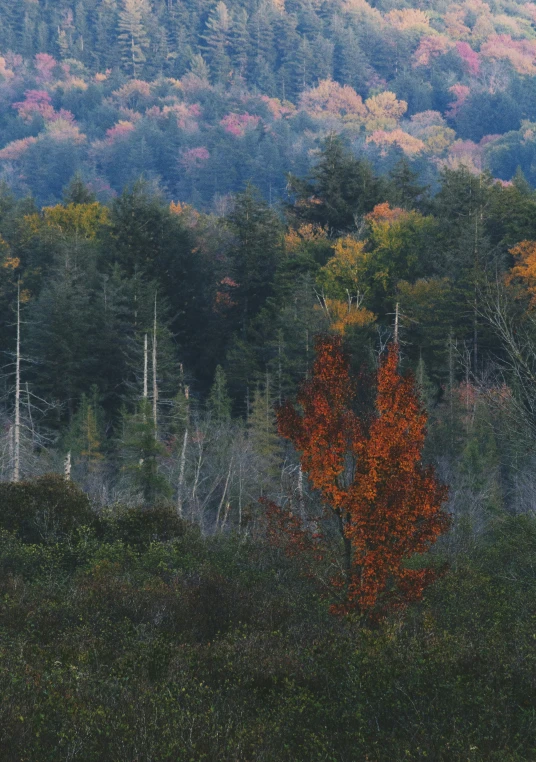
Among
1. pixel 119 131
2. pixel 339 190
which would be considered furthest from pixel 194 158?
pixel 339 190

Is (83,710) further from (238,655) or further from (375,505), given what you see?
(375,505)

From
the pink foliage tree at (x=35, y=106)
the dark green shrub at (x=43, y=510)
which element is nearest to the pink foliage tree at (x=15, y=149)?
the pink foliage tree at (x=35, y=106)

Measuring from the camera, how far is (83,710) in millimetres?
9672

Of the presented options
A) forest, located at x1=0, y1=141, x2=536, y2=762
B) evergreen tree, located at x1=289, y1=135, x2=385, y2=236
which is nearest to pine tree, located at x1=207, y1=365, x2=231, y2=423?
forest, located at x1=0, y1=141, x2=536, y2=762

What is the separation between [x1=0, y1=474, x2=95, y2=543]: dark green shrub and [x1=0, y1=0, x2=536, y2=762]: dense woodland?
8cm

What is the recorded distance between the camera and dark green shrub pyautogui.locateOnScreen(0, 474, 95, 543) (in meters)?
21.4

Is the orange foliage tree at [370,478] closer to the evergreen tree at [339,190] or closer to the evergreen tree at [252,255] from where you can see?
the evergreen tree at [252,255]

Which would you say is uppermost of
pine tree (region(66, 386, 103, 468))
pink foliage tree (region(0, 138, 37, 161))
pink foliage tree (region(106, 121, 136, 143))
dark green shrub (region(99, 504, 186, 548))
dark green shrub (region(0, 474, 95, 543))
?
dark green shrub (region(0, 474, 95, 543))

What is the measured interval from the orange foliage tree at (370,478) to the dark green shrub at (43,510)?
26.1 feet

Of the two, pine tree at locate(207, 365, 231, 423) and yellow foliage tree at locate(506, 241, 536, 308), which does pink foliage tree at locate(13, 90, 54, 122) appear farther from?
yellow foliage tree at locate(506, 241, 536, 308)

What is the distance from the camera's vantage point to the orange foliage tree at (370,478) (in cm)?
1417

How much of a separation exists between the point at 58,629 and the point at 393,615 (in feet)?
16.8

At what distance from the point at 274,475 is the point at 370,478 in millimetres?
29999

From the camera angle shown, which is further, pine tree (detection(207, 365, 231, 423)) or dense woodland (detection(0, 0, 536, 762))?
pine tree (detection(207, 365, 231, 423))
